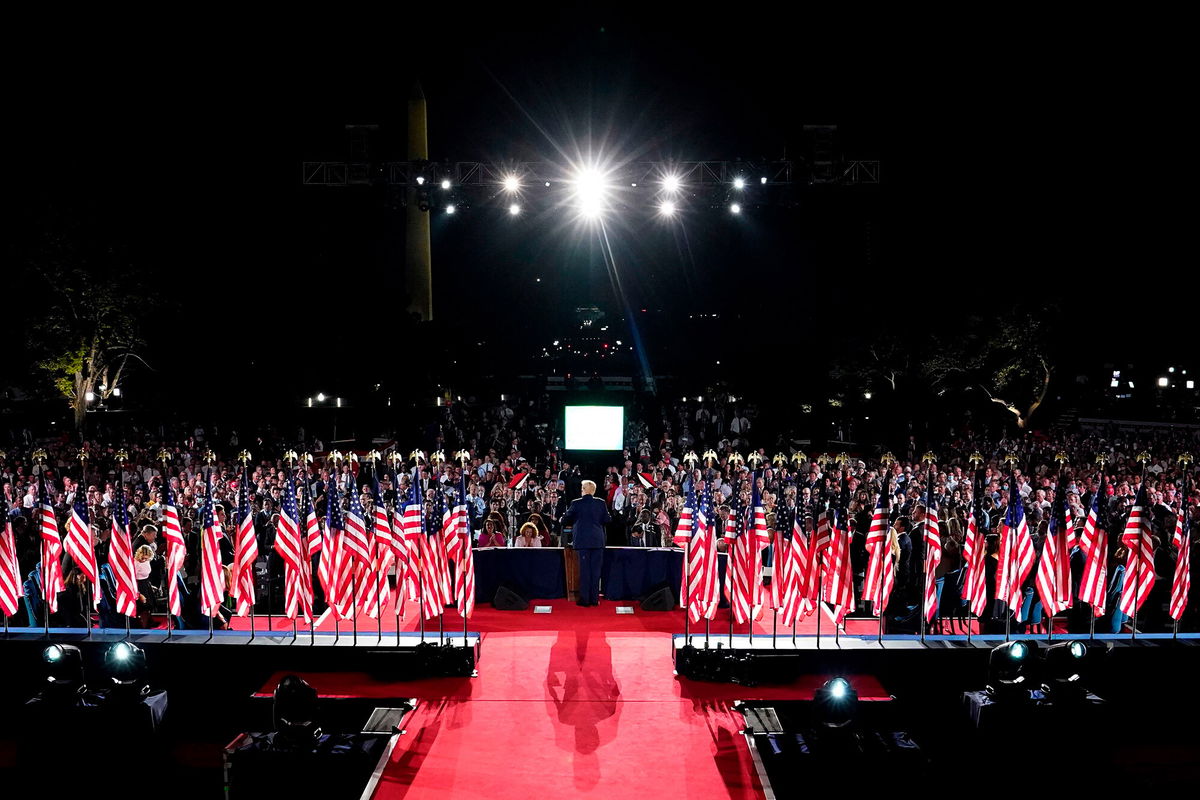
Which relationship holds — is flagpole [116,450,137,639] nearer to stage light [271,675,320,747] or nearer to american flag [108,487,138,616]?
american flag [108,487,138,616]

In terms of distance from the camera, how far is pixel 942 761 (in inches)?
438

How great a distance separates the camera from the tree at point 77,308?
123 ft

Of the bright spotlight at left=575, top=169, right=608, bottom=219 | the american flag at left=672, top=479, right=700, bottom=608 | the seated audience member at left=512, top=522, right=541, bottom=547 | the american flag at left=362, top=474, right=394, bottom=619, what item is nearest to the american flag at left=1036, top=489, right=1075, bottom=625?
the american flag at left=672, top=479, right=700, bottom=608

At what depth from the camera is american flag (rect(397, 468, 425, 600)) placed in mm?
12000

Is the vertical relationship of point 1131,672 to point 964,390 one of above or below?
below

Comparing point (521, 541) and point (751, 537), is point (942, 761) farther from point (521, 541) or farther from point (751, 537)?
point (521, 541)

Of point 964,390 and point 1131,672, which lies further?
point 964,390

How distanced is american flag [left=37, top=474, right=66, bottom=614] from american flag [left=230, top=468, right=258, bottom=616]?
8.13 feet

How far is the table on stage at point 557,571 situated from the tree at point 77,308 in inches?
1230

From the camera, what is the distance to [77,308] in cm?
3866

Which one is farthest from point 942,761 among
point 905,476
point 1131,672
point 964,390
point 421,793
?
point 964,390

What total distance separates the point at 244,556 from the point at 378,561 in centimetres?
194

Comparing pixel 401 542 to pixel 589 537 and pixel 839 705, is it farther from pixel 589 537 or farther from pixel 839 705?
pixel 839 705

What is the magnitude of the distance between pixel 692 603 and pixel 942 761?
12.7 ft
